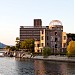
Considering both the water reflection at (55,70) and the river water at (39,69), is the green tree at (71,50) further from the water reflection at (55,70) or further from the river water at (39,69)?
the water reflection at (55,70)

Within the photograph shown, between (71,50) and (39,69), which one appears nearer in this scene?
(39,69)

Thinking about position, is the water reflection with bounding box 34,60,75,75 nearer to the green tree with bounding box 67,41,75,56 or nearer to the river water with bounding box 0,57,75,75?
the river water with bounding box 0,57,75,75

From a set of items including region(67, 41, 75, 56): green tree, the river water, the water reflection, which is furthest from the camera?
region(67, 41, 75, 56): green tree

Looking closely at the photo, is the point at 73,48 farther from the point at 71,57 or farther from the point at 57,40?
the point at 57,40

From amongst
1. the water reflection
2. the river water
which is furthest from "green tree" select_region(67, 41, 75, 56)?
the water reflection

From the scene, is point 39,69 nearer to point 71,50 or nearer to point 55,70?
point 55,70

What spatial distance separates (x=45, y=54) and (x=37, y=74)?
274 ft

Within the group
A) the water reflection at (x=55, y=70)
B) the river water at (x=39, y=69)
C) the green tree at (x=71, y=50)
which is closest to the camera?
the water reflection at (x=55, y=70)

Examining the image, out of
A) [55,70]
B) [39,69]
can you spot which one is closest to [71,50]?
[39,69]

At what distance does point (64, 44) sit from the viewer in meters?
198

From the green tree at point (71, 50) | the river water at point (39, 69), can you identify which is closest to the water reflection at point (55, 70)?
the river water at point (39, 69)

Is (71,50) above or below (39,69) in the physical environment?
above

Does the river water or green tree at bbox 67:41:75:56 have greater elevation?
green tree at bbox 67:41:75:56

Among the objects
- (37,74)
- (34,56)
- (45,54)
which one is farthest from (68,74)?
(34,56)
